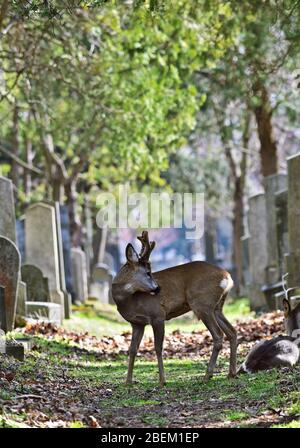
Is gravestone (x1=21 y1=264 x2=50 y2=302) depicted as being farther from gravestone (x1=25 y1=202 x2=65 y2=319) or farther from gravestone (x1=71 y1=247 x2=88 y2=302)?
gravestone (x1=71 y1=247 x2=88 y2=302)

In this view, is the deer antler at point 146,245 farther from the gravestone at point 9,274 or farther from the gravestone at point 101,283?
the gravestone at point 101,283

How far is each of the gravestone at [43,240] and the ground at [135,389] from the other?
5.32 meters

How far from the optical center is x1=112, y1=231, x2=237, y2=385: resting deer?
12391 millimetres

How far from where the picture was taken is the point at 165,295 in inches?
493

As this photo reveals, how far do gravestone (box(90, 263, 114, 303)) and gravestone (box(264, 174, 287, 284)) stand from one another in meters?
11.4

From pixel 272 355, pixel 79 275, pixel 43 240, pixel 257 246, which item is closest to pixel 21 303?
pixel 43 240

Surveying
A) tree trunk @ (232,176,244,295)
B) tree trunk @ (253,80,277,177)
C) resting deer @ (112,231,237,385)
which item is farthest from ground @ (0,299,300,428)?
tree trunk @ (232,176,244,295)

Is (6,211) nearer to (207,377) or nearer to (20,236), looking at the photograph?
(207,377)

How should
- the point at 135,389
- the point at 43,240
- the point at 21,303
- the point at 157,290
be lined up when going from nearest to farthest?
the point at 135,389 < the point at 157,290 < the point at 21,303 < the point at 43,240

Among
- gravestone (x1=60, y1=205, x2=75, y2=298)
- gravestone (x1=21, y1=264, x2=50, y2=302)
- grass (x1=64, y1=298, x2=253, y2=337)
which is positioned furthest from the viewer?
gravestone (x1=60, y1=205, x2=75, y2=298)

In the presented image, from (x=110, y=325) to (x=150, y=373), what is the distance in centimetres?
927

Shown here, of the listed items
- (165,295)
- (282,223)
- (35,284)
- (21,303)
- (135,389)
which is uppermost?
(282,223)

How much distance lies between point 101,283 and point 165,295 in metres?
23.5
